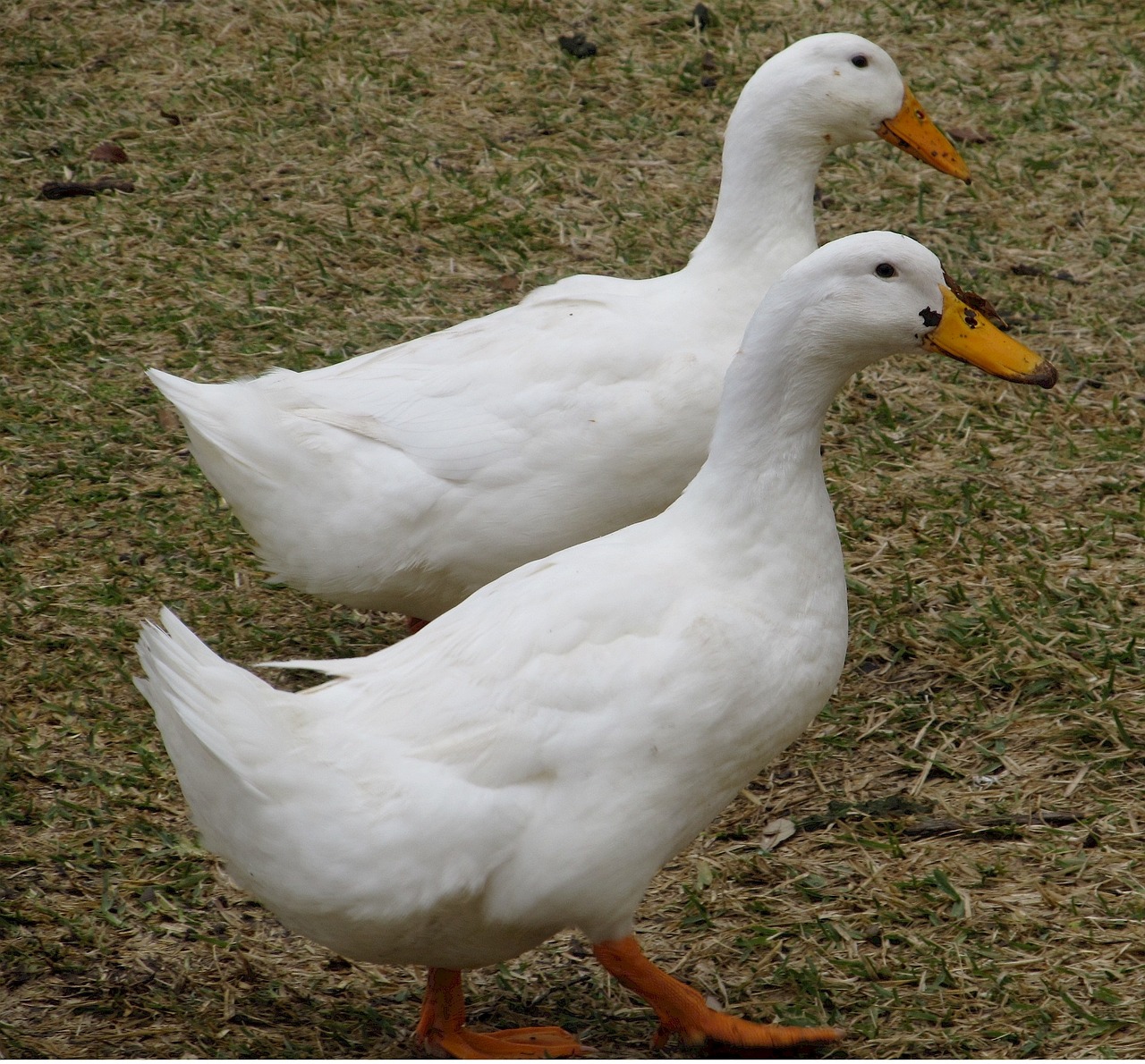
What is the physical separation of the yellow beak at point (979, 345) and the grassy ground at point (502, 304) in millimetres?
979

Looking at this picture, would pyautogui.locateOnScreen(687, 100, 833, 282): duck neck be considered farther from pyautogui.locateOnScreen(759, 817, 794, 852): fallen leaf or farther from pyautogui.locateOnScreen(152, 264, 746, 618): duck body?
pyautogui.locateOnScreen(759, 817, 794, 852): fallen leaf

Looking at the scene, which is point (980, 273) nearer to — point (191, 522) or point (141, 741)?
point (191, 522)

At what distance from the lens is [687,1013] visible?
296cm

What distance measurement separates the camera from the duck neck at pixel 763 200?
4.11 metres

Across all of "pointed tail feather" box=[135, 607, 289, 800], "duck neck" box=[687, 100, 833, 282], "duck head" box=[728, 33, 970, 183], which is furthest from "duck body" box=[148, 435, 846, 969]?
"duck head" box=[728, 33, 970, 183]

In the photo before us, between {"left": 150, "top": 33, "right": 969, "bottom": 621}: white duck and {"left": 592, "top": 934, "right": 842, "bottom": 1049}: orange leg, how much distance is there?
1.20 m

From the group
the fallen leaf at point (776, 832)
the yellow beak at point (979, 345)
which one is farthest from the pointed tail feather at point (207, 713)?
the yellow beak at point (979, 345)

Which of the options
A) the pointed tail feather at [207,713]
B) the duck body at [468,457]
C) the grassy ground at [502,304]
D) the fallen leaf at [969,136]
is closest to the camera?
the pointed tail feather at [207,713]

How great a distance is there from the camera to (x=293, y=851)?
267 cm

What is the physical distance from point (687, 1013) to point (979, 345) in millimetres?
1538

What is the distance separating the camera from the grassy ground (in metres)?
3.24

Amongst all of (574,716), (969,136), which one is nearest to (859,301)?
(574,716)

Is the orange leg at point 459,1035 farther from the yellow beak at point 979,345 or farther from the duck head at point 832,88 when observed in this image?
the duck head at point 832,88

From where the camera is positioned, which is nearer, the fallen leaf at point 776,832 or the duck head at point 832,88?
the fallen leaf at point 776,832
